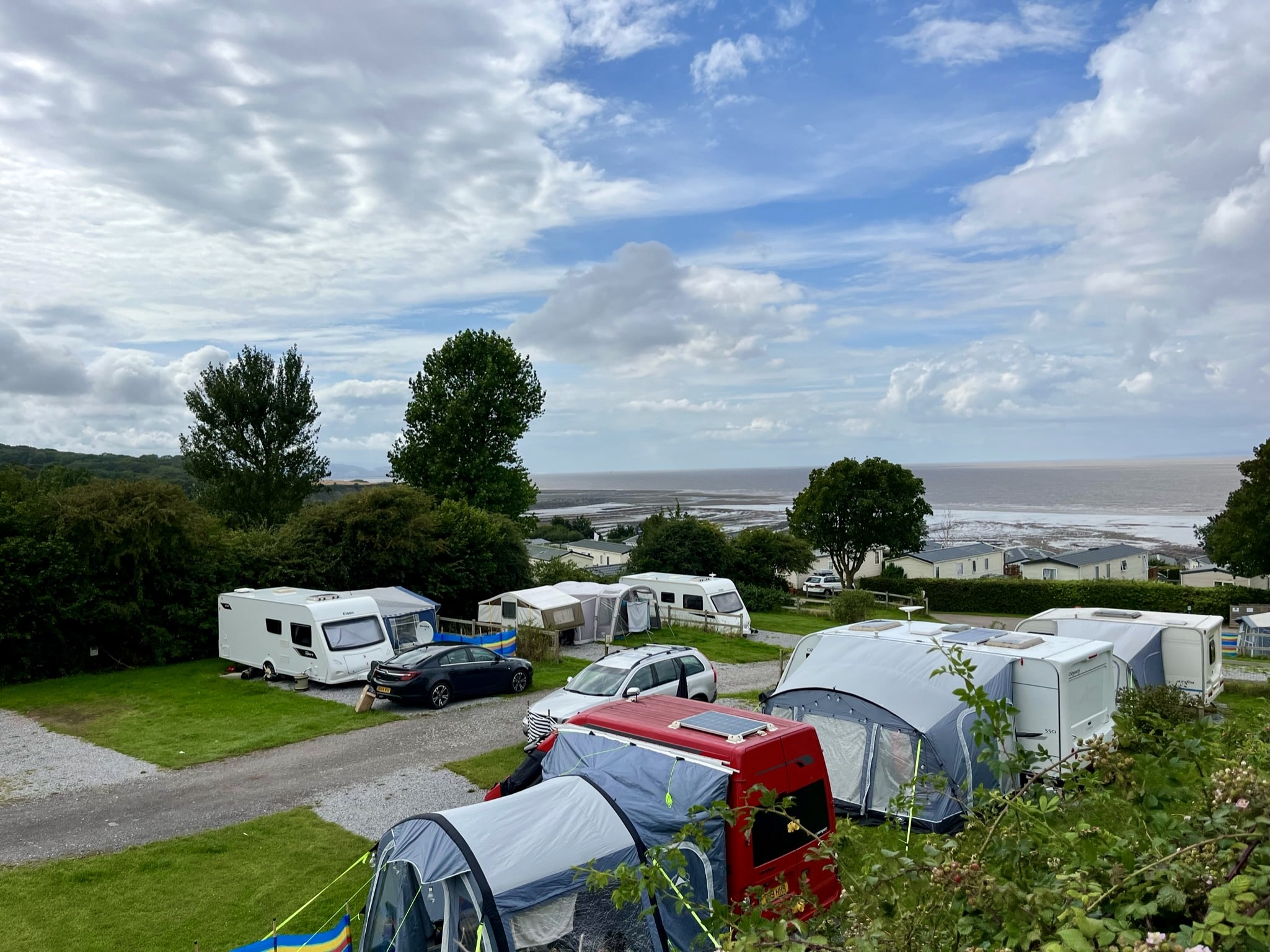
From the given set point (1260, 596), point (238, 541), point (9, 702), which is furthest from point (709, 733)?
point (1260, 596)

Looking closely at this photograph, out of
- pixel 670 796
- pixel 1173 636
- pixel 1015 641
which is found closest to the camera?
pixel 670 796

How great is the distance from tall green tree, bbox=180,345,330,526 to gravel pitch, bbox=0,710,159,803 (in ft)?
68.6

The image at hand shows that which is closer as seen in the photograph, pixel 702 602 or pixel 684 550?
pixel 702 602

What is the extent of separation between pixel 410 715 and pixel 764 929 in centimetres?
1478

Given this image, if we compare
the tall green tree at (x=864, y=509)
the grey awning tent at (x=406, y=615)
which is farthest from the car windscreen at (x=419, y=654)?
the tall green tree at (x=864, y=509)

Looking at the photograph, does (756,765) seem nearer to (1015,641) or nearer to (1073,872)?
(1073,872)

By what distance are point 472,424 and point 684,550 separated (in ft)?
37.3

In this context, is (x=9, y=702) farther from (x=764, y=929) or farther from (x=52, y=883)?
(x=764, y=929)

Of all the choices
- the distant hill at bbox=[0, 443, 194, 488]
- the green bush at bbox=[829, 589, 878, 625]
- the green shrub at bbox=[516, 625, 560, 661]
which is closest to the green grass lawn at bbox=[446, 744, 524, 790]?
the green shrub at bbox=[516, 625, 560, 661]

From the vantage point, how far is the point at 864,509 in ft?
169

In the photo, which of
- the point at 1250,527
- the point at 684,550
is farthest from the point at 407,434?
the point at 1250,527

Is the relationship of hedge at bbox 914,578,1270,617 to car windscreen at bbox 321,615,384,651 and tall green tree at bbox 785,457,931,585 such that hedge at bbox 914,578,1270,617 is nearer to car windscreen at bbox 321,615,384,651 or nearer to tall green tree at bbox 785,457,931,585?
tall green tree at bbox 785,457,931,585

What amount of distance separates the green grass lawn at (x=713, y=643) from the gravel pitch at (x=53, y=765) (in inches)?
526

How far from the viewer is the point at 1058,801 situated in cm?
333
